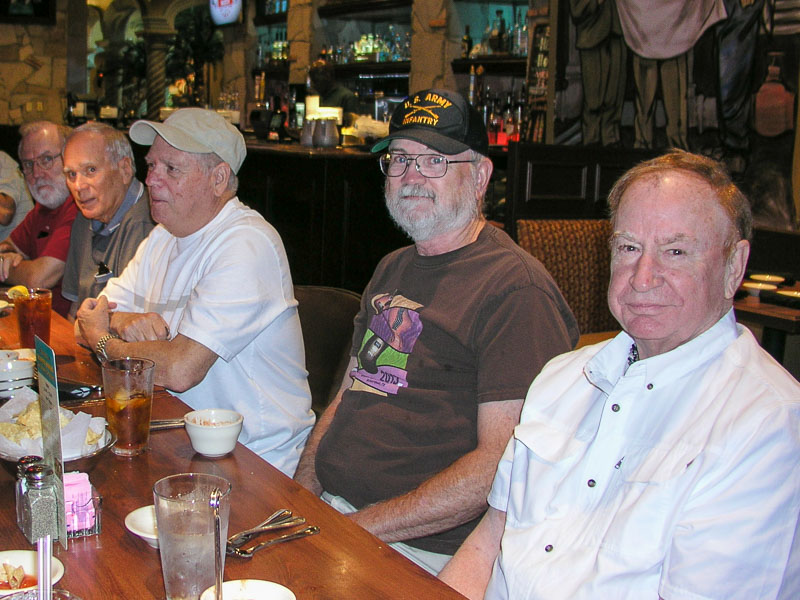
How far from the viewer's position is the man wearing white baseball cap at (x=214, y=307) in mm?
2039

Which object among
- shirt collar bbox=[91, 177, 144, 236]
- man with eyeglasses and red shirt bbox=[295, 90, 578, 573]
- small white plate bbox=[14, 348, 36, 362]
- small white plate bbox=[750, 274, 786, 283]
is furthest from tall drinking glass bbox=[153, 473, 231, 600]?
small white plate bbox=[750, 274, 786, 283]

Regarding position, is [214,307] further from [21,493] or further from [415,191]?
[21,493]

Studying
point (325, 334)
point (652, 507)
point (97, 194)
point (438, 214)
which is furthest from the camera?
point (97, 194)

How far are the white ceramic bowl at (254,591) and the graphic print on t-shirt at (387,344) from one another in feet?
2.90

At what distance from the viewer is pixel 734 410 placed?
1.11 meters

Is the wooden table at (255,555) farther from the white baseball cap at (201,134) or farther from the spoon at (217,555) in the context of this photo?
the white baseball cap at (201,134)

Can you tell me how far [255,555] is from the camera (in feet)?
3.72

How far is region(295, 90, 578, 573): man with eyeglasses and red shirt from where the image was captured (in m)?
1.70

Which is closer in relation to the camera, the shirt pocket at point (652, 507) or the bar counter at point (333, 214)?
the shirt pocket at point (652, 507)

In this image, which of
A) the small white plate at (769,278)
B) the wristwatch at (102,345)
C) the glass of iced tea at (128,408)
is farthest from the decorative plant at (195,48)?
the glass of iced tea at (128,408)

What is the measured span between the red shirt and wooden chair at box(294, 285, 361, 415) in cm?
148

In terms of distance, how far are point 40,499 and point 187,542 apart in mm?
228

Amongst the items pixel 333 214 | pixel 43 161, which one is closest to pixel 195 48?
pixel 333 214

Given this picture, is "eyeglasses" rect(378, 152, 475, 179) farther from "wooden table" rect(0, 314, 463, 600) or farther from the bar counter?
the bar counter
